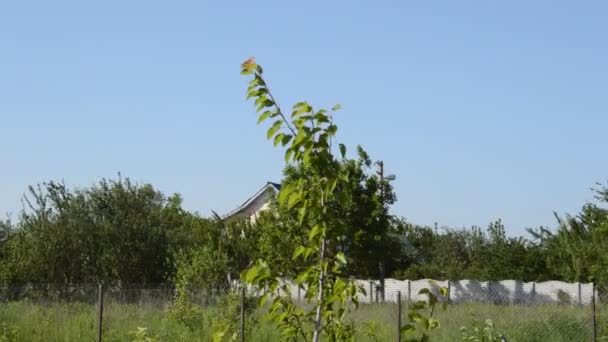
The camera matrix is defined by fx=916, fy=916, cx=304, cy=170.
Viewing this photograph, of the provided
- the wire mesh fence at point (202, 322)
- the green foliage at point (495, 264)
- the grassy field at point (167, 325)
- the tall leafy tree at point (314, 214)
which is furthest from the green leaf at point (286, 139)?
the green foliage at point (495, 264)

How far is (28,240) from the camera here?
32062mm

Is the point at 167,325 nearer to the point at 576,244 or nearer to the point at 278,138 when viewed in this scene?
the point at 278,138

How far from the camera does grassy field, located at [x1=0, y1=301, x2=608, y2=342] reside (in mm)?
16891

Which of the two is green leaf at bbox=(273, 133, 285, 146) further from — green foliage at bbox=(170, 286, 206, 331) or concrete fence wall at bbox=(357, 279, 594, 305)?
concrete fence wall at bbox=(357, 279, 594, 305)

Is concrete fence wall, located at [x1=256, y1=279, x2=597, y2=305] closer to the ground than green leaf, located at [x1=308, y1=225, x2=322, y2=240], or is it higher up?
closer to the ground

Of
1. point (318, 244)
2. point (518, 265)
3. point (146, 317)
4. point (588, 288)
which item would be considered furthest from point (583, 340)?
point (518, 265)

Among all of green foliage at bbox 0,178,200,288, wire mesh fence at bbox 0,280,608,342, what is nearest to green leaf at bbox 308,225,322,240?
wire mesh fence at bbox 0,280,608,342

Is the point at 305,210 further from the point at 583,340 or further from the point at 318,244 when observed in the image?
the point at 583,340

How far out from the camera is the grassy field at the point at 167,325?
16891 millimetres

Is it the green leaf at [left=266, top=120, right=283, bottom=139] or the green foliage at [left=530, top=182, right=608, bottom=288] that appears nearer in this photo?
the green leaf at [left=266, top=120, right=283, bottom=139]

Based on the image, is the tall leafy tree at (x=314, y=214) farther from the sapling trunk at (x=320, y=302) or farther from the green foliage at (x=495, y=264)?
the green foliage at (x=495, y=264)

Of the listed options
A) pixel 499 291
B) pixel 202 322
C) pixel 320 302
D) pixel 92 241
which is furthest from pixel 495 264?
pixel 320 302

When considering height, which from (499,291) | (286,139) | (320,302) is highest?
(286,139)

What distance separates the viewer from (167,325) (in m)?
18.2
